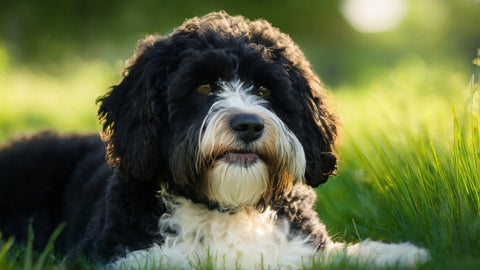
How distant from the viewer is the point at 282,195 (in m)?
3.83

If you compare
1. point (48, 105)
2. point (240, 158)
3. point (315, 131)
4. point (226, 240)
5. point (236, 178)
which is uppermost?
point (48, 105)

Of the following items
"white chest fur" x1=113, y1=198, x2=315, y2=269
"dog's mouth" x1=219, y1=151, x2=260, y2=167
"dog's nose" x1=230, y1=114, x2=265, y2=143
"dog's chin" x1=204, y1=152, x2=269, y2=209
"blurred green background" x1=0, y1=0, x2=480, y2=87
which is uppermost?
"blurred green background" x1=0, y1=0, x2=480, y2=87

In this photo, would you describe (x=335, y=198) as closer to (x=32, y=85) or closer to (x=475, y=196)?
(x=475, y=196)

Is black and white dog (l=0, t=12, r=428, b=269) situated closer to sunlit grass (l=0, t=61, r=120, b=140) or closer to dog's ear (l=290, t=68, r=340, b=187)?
dog's ear (l=290, t=68, r=340, b=187)

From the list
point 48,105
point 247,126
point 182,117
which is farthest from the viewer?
point 48,105

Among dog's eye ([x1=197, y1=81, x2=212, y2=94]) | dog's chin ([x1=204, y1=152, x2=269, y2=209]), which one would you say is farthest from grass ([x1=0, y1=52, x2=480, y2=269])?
dog's eye ([x1=197, y1=81, x2=212, y2=94])

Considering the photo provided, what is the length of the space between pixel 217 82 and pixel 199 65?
0.17 meters

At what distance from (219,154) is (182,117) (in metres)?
0.41

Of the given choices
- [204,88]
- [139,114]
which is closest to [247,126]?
[204,88]

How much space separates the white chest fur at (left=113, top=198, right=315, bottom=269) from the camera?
3586 mm

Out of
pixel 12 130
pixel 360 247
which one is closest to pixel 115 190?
pixel 360 247

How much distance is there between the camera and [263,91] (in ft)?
12.3

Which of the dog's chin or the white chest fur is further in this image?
the white chest fur

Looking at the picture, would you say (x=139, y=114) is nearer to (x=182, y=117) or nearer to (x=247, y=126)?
(x=182, y=117)
